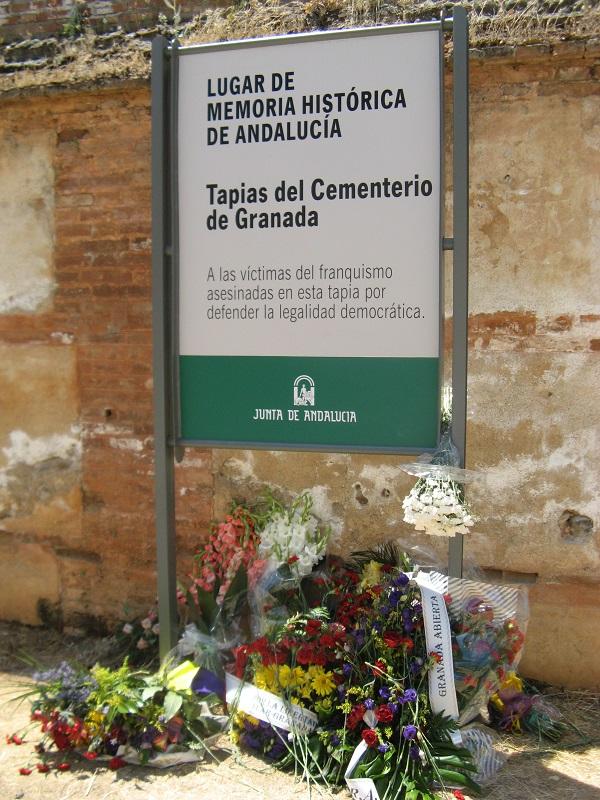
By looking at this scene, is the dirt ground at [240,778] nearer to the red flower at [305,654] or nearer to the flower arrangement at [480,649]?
the flower arrangement at [480,649]

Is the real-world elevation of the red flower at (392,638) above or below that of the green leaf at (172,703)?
above

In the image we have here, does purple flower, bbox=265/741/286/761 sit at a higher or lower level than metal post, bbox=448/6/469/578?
lower

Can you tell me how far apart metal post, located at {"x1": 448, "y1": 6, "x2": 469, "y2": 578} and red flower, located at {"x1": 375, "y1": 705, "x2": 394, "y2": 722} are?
103cm

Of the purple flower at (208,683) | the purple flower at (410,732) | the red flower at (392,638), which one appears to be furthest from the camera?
the purple flower at (208,683)

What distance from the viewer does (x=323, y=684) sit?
3.55 meters

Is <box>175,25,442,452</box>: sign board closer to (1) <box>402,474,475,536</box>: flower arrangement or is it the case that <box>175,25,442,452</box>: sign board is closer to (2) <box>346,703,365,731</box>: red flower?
(1) <box>402,474,475,536</box>: flower arrangement

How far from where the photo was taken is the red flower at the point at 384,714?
333 centimetres

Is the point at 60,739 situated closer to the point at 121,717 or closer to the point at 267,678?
the point at 121,717

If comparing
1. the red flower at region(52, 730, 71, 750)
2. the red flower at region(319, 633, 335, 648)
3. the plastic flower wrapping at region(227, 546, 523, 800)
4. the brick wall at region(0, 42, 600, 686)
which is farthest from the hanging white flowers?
the red flower at region(52, 730, 71, 750)

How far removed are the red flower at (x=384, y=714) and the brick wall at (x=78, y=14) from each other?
13.0 ft

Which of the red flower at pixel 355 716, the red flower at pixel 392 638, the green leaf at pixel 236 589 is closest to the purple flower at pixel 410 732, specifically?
the red flower at pixel 355 716

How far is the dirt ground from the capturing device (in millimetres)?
3410

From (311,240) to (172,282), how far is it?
27.4 inches

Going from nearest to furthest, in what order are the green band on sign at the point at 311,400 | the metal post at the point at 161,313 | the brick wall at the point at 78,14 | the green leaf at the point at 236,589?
1. the green band on sign at the point at 311,400
2. the metal post at the point at 161,313
3. the green leaf at the point at 236,589
4. the brick wall at the point at 78,14
